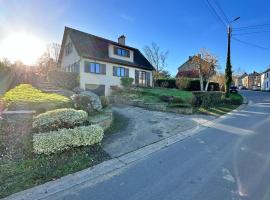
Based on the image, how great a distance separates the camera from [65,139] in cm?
659

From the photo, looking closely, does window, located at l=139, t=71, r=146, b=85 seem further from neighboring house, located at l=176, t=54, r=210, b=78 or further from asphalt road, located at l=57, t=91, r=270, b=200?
asphalt road, located at l=57, t=91, r=270, b=200

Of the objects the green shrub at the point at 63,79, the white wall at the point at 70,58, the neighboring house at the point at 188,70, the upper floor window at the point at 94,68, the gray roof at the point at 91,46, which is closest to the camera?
the green shrub at the point at 63,79

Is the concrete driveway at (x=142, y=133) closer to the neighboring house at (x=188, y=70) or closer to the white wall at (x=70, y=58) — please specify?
the white wall at (x=70, y=58)

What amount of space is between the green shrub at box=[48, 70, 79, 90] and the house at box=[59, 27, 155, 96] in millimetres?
791

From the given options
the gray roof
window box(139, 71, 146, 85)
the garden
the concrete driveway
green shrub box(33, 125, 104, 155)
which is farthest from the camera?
window box(139, 71, 146, 85)

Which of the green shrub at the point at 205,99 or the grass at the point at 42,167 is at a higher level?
the green shrub at the point at 205,99

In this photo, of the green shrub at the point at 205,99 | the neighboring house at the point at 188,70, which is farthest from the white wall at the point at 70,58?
the neighboring house at the point at 188,70

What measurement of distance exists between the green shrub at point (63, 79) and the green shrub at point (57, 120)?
12.4m

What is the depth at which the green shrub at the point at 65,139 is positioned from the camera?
627cm

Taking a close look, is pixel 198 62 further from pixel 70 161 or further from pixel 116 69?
pixel 70 161

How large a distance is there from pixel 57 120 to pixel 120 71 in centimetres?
1897

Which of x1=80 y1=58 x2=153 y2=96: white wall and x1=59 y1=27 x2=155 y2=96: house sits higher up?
x1=59 y1=27 x2=155 y2=96: house

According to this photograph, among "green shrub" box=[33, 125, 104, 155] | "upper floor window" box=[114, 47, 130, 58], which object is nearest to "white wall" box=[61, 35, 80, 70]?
"upper floor window" box=[114, 47, 130, 58]

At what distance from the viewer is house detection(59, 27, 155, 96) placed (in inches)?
865
